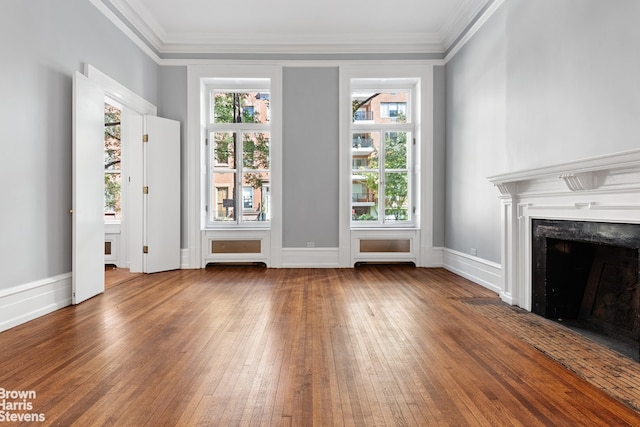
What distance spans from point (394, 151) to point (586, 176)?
371 centimetres

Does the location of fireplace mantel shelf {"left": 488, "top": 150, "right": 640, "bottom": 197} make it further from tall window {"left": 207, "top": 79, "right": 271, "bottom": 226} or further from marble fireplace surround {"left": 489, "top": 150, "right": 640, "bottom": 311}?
tall window {"left": 207, "top": 79, "right": 271, "bottom": 226}

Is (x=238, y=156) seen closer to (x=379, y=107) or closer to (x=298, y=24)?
(x=298, y=24)

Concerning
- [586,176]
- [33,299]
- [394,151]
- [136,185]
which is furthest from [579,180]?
[136,185]

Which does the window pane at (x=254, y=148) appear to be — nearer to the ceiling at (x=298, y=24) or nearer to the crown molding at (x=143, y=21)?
the ceiling at (x=298, y=24)

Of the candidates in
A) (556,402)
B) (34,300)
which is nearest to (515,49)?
(556,402)

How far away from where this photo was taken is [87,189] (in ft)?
12.6

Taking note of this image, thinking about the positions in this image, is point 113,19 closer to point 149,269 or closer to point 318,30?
point 318,30

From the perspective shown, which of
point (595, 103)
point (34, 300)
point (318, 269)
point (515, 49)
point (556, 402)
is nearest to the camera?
point (556, 402)

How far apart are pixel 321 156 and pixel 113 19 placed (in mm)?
3253

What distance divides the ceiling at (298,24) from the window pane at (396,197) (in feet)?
6.62

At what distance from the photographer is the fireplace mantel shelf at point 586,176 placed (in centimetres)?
224

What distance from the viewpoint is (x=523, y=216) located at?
11.5 feet

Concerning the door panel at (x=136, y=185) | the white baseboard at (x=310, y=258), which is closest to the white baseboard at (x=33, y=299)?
the door panel at (x=136, y=185)

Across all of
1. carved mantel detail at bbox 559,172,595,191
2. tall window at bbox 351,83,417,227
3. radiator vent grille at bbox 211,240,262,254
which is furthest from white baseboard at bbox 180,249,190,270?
carved mantel detail at bbox 559,172,595,191
